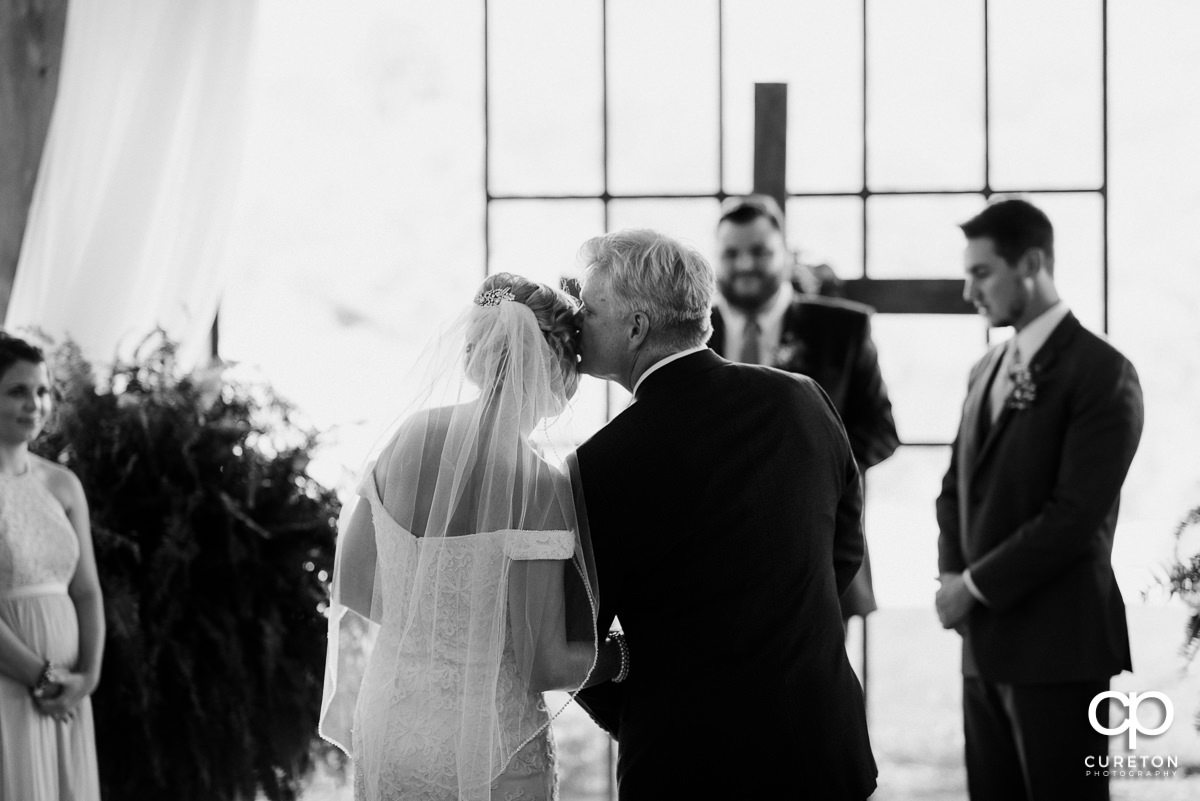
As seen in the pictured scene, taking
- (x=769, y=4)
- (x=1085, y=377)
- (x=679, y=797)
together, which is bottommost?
(x=679, y=797)

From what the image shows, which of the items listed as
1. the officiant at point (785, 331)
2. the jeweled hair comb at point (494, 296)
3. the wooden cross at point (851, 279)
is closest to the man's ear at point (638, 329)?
the jeweled hair comb at point (494, 296)

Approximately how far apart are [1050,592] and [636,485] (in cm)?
155

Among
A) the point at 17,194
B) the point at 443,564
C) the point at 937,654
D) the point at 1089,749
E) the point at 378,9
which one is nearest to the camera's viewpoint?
the point at 443,564

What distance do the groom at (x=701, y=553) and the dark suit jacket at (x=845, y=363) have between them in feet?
4.58

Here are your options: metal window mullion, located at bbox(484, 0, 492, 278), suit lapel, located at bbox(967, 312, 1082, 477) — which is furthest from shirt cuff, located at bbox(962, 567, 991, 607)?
metal window mullion, located at bbox(484, 0, 492, 278)

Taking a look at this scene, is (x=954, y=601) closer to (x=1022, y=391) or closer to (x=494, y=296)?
(x=1022, y=391)

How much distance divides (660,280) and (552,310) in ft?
0.70

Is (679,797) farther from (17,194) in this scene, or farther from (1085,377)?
(17,194)

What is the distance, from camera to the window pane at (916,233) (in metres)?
4.49

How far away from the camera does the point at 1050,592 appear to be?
337cm

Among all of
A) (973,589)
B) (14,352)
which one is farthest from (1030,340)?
(14,352)

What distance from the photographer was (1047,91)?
4.41 meters

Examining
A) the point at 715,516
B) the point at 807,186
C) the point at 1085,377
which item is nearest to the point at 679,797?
the point at 715,516

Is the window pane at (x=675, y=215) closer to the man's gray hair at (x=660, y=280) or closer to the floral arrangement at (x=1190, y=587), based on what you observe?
the floral arrangement at (x=1190, y=587)
